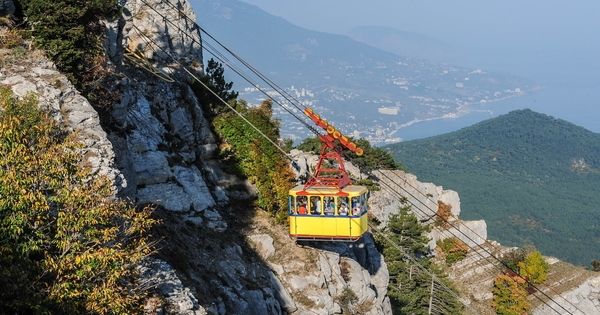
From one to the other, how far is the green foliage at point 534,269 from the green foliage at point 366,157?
1361cm

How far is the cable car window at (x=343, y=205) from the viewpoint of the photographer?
23.0m

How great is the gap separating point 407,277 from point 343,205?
1556 centimetres

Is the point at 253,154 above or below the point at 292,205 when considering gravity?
above

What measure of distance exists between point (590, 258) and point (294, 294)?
102m

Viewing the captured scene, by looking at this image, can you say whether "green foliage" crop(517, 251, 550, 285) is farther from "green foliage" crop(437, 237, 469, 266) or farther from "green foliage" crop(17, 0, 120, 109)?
"green foliage" crop(17, 0, 120, 109)

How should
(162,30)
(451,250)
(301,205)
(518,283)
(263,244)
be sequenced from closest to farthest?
(301,205), (263,244), (162,30), (518,283), (451,250)

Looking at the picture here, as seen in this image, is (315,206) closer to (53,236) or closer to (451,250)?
(53,236)

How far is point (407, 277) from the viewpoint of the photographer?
3688 centimetres

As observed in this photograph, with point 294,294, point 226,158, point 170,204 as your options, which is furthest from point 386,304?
point 170,204

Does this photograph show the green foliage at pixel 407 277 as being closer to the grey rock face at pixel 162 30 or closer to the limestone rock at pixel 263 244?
the limestone rock at pixel 263 244

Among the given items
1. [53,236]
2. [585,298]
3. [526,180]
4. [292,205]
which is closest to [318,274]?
[292,205]

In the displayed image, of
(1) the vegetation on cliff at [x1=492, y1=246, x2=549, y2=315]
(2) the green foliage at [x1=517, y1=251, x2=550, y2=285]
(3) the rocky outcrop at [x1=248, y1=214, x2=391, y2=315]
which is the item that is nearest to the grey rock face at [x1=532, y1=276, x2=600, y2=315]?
(2) the green foliage at [x1=517, y1=251, x2=550, y2=285]

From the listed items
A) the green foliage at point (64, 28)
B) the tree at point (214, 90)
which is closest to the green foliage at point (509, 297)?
the tree at point (214, 90)

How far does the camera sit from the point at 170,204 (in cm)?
2092
